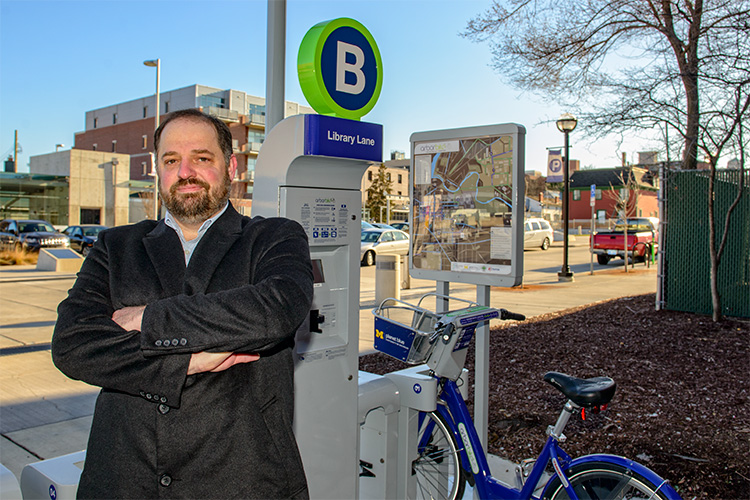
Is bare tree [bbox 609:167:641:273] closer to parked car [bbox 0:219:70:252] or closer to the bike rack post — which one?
the bike rack post

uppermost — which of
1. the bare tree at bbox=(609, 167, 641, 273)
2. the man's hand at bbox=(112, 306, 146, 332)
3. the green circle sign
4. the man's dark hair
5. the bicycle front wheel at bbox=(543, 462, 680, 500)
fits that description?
the bare tree at bbox=(609, 167, 641, 273)

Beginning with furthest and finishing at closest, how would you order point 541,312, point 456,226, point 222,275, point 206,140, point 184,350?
point 541,312 < point 456,226 < point 206,140 < point 222,275 < point 184,350

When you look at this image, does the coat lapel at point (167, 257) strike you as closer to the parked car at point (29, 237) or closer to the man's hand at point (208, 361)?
the man's hand at point (208, 361)

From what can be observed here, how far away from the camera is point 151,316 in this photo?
4.92ft

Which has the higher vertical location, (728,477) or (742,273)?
(742,273)

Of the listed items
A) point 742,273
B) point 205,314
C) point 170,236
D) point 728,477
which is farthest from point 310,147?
point 742,273

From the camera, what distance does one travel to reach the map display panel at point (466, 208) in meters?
3.74

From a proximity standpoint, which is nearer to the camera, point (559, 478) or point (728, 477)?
point (559, 478)

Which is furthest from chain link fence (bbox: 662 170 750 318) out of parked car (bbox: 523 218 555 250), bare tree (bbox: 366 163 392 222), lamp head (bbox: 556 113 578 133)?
bare tree (bbox: 366 163 392 222)

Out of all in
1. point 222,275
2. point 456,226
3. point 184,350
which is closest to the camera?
point 184,350

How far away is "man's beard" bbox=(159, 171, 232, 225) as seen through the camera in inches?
72.9

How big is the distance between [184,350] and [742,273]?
349 inches

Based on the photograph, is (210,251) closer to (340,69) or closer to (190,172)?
(190,172)

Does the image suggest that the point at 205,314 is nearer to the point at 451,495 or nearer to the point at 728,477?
the point at 451,495
